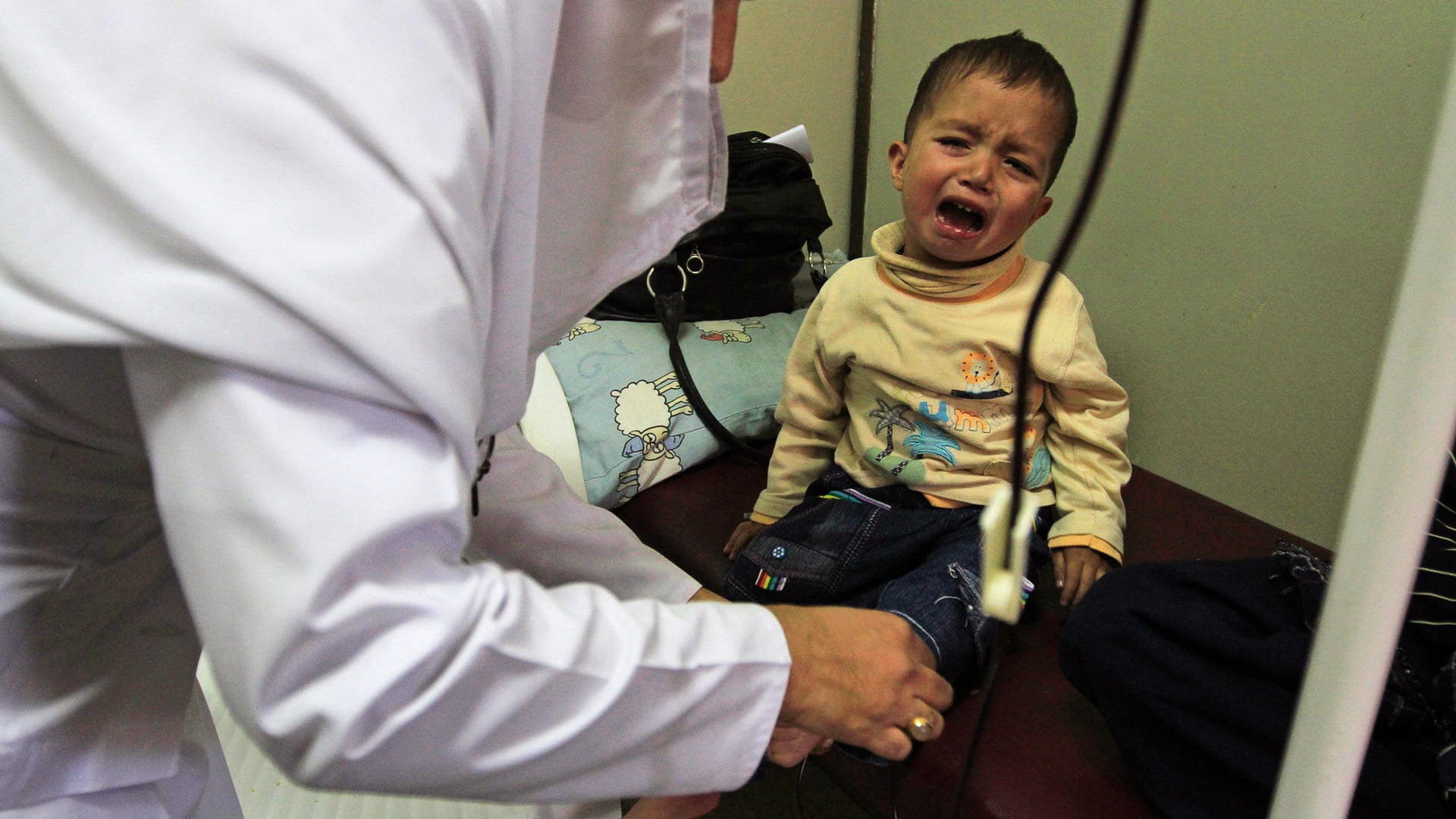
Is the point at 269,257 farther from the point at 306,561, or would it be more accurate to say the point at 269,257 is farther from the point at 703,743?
the point at 703,743

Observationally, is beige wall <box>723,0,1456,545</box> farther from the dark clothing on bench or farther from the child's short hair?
the dark clothing on bench

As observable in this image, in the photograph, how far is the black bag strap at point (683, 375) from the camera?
140 cm

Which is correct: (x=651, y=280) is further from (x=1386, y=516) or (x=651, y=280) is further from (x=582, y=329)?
(x=1386, y=516)

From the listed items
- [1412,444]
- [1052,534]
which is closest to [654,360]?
[1052,534]

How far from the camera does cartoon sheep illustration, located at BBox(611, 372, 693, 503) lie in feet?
4.48

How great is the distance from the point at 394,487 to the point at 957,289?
87 centimetres

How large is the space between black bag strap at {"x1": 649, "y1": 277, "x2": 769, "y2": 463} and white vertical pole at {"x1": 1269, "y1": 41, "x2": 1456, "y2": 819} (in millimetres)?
1056

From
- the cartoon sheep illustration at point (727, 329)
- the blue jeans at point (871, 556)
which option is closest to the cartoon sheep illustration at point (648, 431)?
the cartoon sheep illustration at point (727, 329)

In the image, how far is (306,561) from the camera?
1.26 ft

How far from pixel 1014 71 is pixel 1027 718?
30.7 inches

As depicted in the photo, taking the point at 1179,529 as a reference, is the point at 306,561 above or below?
above

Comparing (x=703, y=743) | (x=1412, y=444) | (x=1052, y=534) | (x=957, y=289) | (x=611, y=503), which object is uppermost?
(x=1412, y=444)

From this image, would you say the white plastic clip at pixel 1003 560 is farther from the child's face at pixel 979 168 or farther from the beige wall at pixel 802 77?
the beige wall at pixel 802 77

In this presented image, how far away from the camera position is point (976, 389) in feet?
3.57
